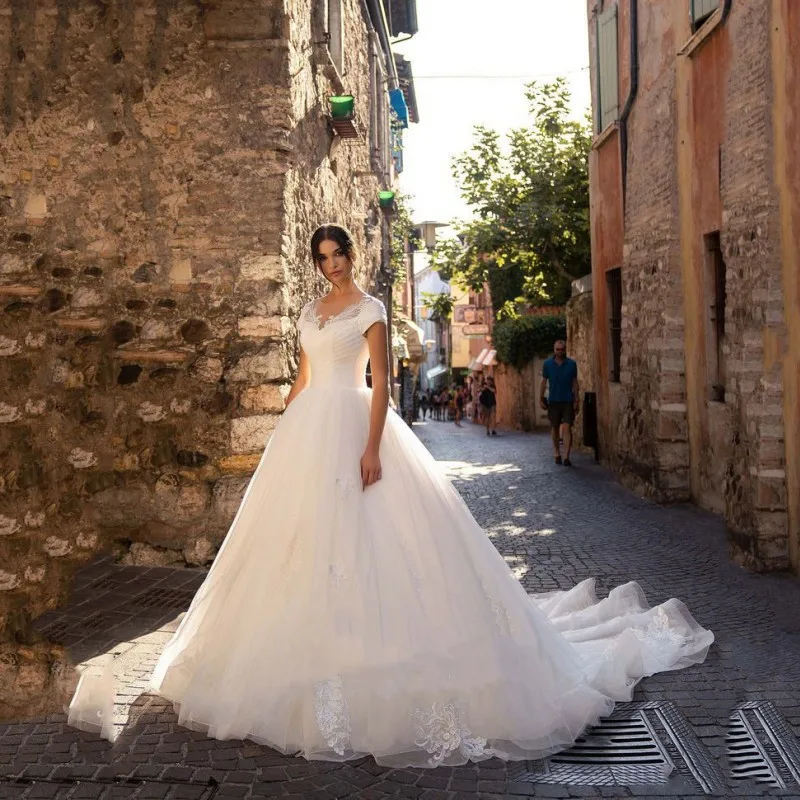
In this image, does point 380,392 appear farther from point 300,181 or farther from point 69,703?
point 300,181

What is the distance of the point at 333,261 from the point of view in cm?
401

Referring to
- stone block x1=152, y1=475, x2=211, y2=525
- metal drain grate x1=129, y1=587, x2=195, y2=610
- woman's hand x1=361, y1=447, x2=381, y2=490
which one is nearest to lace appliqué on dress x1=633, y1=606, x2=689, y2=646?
woman's hand x1=361, y1=447, x2=381, y2=490

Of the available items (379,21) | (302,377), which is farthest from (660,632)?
(379,21)

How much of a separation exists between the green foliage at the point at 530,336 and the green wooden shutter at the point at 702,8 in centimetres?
1745

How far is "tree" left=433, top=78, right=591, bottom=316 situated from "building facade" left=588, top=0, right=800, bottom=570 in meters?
6.98

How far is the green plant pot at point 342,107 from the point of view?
8.35m

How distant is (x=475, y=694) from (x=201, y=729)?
1.03 meters

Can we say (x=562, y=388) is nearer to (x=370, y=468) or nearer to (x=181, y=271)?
(x=181, y=271)

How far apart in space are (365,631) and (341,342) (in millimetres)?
1208

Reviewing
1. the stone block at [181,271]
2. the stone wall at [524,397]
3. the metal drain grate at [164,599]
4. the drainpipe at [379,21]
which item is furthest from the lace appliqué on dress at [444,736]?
the stone wall at [524,397]

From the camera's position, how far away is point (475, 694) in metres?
3.45

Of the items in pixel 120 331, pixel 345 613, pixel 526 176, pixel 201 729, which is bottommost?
pixel 201 729

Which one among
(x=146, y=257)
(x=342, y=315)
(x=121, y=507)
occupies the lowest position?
(x=121, y=507)

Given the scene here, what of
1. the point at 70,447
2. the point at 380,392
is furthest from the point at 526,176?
the point at 380,392
